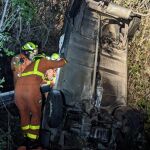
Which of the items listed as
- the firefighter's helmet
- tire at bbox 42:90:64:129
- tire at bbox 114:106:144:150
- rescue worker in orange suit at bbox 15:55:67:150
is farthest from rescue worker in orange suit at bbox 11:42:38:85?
tire at bbox 114:106:144:150

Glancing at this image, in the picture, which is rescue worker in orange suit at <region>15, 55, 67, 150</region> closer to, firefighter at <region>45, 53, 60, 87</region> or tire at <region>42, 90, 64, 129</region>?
firefighter at <region>45, 53, 60, 87</region>

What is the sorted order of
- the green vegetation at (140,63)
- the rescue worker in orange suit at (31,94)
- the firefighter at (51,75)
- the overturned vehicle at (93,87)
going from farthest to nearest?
the green vegetation at (140,63) < the firefighter at (51,75) < the rescue worker in orange suit at (31,94) < the overturned vehicle at (93,87)

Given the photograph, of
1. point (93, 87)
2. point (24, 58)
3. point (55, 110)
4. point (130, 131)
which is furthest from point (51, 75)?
point (130, 131)

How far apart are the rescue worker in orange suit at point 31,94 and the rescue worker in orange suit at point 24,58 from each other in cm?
32

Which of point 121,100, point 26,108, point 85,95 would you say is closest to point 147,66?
point 121,100

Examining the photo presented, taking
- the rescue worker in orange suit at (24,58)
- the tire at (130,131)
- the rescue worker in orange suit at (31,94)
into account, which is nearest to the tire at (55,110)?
the rescue worker in orange suit at (31,94)

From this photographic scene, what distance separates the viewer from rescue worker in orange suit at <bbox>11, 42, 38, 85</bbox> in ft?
23.9

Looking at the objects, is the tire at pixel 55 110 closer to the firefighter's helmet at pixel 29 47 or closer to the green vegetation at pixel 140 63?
the firefighter's helmet at pixel 29 47

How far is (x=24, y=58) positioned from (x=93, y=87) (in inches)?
60.8

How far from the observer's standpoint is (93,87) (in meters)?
6.57

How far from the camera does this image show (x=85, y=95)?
6.54 meters

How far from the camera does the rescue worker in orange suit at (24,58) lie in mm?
7285

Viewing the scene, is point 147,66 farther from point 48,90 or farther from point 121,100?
point 48,90

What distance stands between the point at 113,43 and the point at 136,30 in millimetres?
746
